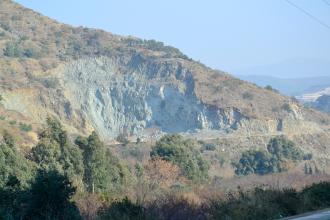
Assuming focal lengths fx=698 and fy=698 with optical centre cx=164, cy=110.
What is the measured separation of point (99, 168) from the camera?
44.7 m

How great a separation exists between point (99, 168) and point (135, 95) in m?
49.5

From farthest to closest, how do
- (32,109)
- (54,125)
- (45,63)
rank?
(45,63) → (32,109) → (54,125)

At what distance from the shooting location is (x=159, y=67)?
98.9 m

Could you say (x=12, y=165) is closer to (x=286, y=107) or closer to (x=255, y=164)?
(x=255, y=164)

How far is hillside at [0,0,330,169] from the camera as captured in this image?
83875mm

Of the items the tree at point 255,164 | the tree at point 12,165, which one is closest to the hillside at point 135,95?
the tree at point 255,164

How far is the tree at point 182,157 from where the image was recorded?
→ 53.9 metres

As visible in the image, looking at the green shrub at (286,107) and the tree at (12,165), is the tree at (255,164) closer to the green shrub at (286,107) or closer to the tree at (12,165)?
the green shrub at (286,107)

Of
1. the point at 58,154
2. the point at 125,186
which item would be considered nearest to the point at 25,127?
the point at 58,154

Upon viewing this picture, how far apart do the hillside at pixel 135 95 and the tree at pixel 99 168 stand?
92.5ft

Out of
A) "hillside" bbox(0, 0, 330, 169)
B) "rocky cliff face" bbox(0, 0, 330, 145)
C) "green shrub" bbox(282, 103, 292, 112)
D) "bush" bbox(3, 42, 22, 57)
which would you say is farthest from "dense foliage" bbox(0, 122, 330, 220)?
"bush" bbox(3, 42, 22, 57)

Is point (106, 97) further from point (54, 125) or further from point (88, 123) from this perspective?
point (54, 125)

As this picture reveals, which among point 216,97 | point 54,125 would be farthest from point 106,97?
point 54,125

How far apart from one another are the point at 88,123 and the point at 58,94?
5.20 metres
